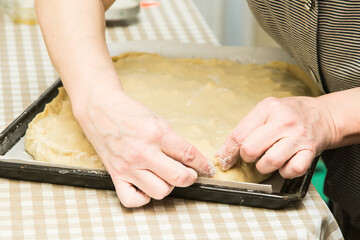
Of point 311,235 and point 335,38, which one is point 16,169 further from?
point 335,38

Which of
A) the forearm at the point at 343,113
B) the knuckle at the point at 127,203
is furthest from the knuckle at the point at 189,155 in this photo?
the forearm at the point at 343,113

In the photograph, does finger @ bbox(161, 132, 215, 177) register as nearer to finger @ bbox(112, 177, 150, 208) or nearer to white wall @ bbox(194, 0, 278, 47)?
finger @ bbox(112, 177, 150, 208)

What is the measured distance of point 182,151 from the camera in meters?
0.89

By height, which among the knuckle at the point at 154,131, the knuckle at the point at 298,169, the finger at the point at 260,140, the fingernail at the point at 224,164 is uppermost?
the knuckle at the point at 154,131

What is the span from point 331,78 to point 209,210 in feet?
1.34

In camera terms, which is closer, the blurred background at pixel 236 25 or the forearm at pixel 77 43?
the forearm at pixel 77 43

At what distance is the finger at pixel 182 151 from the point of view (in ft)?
2.89

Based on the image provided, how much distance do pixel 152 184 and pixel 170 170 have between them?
0.13 feet

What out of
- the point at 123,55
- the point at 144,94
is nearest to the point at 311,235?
the point at 144,94

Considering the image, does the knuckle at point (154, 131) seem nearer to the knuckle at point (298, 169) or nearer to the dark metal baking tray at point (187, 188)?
the dark metal baking tray at point (187, 188)

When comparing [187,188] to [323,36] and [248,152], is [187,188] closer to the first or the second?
[248,152]

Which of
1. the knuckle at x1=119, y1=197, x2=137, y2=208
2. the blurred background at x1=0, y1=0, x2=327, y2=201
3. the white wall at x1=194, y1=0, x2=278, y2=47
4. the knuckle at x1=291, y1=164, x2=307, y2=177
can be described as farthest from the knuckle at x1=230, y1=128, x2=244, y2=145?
the white wall at x1=194, y1=0, x2=278, y2=47

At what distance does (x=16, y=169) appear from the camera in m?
0.95

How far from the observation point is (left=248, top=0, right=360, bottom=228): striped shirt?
3.34ft
